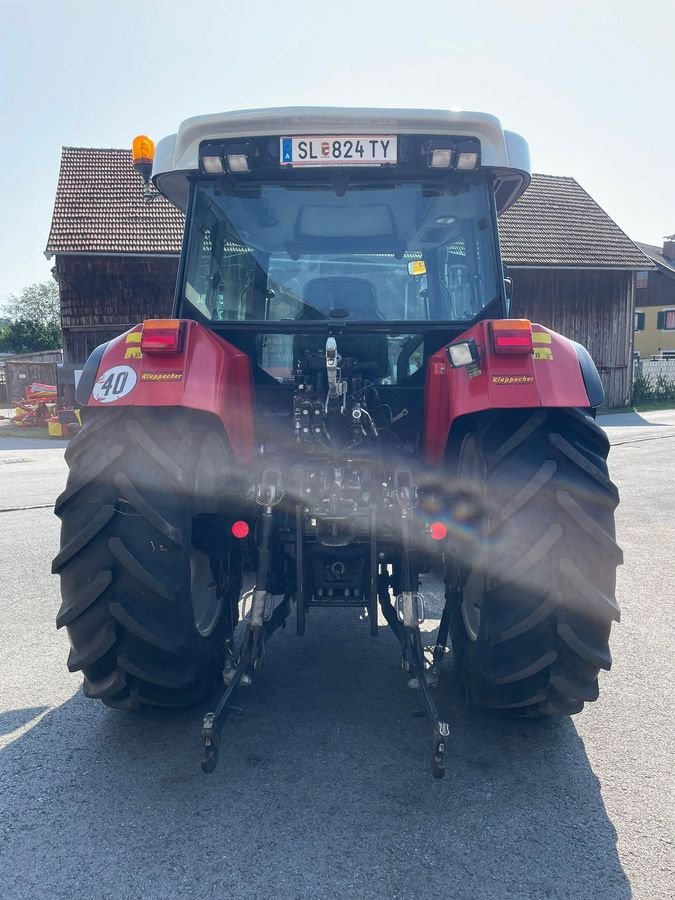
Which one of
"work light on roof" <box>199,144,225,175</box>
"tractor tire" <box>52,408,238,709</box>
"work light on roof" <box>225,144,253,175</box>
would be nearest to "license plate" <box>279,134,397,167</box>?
"work light on roof" <box>225,144,253,175</box>

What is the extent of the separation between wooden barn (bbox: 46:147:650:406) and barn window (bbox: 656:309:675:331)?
23.0 metres

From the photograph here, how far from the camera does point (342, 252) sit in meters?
3.45

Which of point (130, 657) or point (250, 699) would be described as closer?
point (130, 657)

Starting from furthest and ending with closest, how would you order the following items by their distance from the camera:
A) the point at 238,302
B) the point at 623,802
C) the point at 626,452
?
the point at 626,452, the point at 238,302, the point at 623,802

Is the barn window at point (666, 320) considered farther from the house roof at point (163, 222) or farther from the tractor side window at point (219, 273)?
the tractor side window at point (219, 273)

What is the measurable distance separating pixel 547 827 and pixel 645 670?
5.50ft

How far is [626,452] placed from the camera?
12.6m

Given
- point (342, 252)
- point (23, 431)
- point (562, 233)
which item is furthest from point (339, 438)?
point (562, 233)

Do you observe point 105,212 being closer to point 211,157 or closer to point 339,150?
point 211,157

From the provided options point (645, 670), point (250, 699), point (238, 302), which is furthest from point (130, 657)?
point (645, 670)

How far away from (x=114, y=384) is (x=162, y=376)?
0.65ft

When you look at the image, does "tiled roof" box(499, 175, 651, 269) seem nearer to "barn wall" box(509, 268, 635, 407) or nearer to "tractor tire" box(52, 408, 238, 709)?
"barn wall" box(509, 268, 635, 407)

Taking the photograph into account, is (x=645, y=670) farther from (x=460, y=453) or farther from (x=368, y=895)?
(x=368, y=895)

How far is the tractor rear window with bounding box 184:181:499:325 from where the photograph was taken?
3270 millimetres
